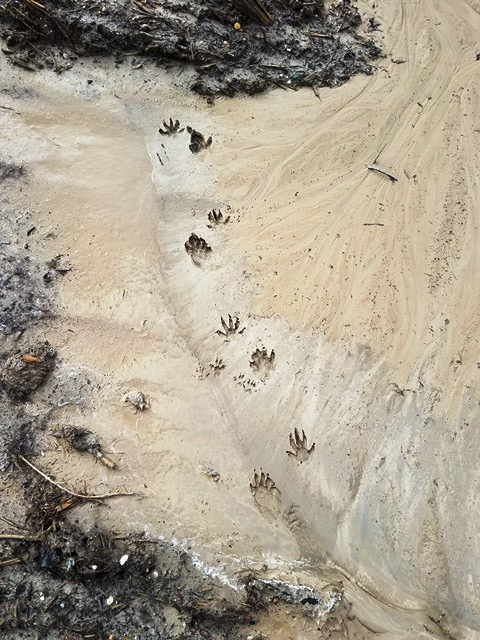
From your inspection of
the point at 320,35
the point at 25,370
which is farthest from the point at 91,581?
the point at 320,35

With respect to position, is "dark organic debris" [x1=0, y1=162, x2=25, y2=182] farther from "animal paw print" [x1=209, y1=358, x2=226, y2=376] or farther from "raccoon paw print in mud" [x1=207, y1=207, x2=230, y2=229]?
"animal paw print" [x1=209, y1=358, x2=226, y2=376]

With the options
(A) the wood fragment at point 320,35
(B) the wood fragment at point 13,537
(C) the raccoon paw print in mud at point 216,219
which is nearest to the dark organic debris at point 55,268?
(C) the raccoon paw print in mud at point 216,219

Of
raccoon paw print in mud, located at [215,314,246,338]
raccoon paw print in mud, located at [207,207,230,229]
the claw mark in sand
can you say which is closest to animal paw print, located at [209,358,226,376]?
the claw mark in sand

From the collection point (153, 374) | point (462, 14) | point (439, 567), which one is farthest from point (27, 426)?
point (462, 14)

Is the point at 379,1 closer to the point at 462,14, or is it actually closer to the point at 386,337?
the point at 462,14

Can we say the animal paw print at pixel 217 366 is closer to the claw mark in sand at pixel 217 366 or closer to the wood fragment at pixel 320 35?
the claw mark in sand at pixel 217 366

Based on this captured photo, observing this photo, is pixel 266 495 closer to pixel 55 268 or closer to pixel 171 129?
A: pixel 55 268
